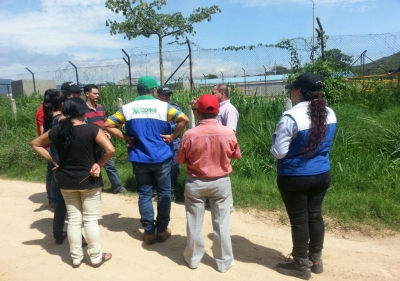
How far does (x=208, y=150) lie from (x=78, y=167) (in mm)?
1264

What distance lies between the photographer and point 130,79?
502 inches

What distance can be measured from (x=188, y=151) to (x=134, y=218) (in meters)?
2.12

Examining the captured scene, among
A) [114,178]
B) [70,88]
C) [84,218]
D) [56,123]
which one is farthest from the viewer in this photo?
[114,178]

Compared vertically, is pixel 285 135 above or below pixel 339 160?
above

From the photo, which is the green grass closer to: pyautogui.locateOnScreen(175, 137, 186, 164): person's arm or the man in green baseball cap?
the man in green baseball cap

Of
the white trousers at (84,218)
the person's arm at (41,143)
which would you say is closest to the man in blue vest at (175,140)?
the white trousers at (84,218)

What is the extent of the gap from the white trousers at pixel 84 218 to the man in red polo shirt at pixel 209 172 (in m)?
0.94

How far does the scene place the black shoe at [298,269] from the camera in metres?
3.36

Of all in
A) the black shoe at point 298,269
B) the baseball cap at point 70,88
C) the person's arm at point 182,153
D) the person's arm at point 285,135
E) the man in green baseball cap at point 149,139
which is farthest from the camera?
the baseball cap at point 70,88

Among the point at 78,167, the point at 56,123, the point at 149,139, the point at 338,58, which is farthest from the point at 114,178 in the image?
the point at 338,58

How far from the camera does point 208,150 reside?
3.40 meters

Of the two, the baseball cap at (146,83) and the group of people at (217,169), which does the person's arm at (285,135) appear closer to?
the group of people at (217,169)

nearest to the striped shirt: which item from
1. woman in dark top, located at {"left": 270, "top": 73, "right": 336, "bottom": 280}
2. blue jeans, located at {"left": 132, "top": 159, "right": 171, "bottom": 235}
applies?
woman in dark top, located at {"left": 270, "top": 73, "right": 336, "bottom": 280}

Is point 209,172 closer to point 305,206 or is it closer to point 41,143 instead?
point 305,206
